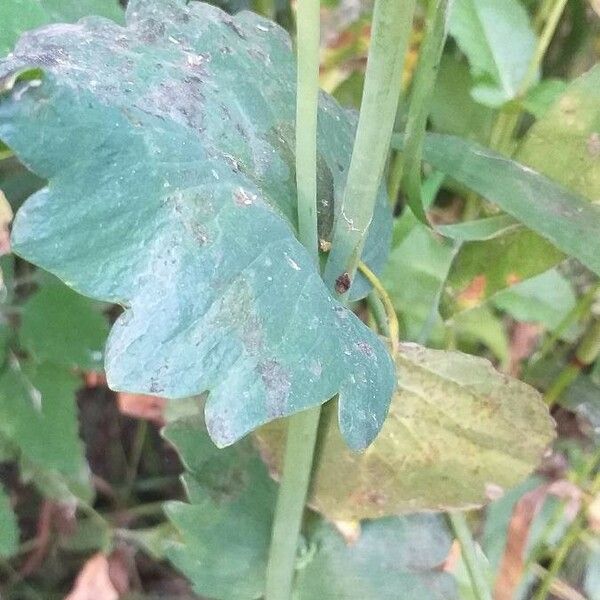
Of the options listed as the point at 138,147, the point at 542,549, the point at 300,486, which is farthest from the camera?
the point at 542,549

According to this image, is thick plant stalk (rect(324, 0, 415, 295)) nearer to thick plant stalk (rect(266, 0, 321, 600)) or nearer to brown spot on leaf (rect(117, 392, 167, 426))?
thick plant stalk (rect(266, 0, 321, 600))

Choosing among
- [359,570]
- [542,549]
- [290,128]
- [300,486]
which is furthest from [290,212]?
[542,549]

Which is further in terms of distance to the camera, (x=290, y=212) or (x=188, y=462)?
(x=188, y=462)

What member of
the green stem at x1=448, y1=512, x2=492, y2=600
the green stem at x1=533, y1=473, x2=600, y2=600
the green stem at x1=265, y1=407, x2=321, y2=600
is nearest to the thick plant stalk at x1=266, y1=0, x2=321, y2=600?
the green stem at x1=265, y1=407, x2=321, y2=600

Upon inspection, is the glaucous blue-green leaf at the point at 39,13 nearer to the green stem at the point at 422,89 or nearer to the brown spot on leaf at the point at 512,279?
the green stem at the point at 422,89

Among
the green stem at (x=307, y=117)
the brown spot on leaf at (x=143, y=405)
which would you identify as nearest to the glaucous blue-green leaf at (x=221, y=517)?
the brown spot on leaf at (x=143, y=405)

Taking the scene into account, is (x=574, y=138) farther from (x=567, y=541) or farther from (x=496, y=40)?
(x=567, y=541)

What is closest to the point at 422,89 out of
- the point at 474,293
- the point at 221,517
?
the point at 474,293

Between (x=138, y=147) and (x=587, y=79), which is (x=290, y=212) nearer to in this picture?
(x=138, y=147)
